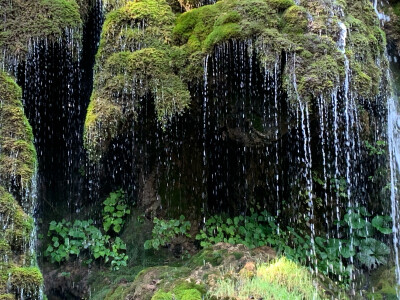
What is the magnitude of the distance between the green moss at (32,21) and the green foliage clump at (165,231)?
3162mm

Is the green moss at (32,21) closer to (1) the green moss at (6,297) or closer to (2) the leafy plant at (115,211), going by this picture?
(2) the leafy plant at (115,211)

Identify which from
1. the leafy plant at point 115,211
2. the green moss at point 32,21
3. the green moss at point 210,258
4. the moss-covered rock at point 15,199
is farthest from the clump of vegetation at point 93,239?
the green moss at point 32,21

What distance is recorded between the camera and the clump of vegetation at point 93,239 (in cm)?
676

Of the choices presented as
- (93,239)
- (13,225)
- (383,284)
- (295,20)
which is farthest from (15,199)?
(383,284)

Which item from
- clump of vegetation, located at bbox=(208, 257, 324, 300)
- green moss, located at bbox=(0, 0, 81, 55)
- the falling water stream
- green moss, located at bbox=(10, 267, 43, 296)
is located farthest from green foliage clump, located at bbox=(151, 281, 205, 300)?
green moss, located at bbox=(0, 0, 81, 55)

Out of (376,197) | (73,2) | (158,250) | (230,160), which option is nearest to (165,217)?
(158,250)

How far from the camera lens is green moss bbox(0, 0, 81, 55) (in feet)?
19.2

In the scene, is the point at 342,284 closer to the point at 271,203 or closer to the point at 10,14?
the point at 271,203

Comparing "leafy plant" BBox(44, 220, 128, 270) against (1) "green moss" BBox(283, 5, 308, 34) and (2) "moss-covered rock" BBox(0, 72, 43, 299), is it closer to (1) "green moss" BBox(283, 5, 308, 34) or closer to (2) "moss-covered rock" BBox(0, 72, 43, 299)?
(2) "moss-covered rock" BBox(0, 72, 43, 299)

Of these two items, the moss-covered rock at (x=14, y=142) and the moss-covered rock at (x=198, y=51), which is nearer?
the moss-covered rock at (x=14, y=142)

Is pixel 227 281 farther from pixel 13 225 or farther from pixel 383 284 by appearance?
pixel 383 284

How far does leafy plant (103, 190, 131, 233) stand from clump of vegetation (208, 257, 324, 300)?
9.97 feet

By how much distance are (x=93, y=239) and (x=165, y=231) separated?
119 cm

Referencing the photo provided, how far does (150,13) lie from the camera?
612 centimetres
